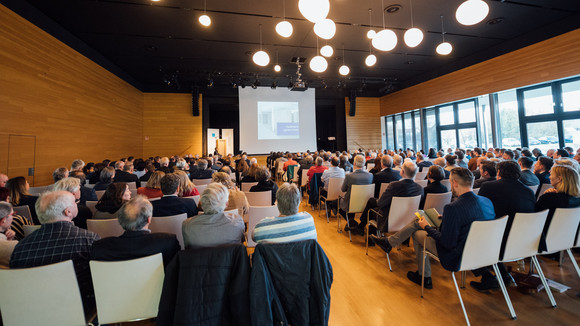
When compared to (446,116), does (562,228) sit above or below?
below

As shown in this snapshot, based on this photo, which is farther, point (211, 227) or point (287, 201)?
point (287, 201)

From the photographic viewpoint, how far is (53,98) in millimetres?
6066

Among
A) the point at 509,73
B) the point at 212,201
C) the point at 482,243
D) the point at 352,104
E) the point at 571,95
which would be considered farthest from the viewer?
the point at 352,104

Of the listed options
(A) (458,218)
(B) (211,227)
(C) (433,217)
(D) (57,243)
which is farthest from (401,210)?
(D) (57,243)

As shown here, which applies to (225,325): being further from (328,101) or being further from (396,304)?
(328,101)

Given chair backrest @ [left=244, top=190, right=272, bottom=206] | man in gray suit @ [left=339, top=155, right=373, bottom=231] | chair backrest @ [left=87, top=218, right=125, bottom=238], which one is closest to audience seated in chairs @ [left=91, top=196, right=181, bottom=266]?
chair backrest @ [left=87, top=218, right=125, bottom=238]

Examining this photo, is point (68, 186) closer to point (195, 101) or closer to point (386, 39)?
point (386, 39)

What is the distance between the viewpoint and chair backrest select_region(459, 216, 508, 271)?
2.02 metres

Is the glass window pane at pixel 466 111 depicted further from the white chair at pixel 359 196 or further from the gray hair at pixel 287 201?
the gray hair at pixel 287 201

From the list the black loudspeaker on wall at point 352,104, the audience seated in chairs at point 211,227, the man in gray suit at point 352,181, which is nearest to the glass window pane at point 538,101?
the black loudspeaker on wall at point 352,104

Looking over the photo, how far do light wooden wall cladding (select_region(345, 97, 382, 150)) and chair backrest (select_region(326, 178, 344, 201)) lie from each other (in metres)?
10.1

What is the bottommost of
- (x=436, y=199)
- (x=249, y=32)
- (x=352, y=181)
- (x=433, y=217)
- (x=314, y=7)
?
(x=433, y=217)

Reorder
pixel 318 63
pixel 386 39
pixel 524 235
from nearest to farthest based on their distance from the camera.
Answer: pixel 524 235
pixel 386 39
pixel 318 63

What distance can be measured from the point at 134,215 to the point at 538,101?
37.3 ft
